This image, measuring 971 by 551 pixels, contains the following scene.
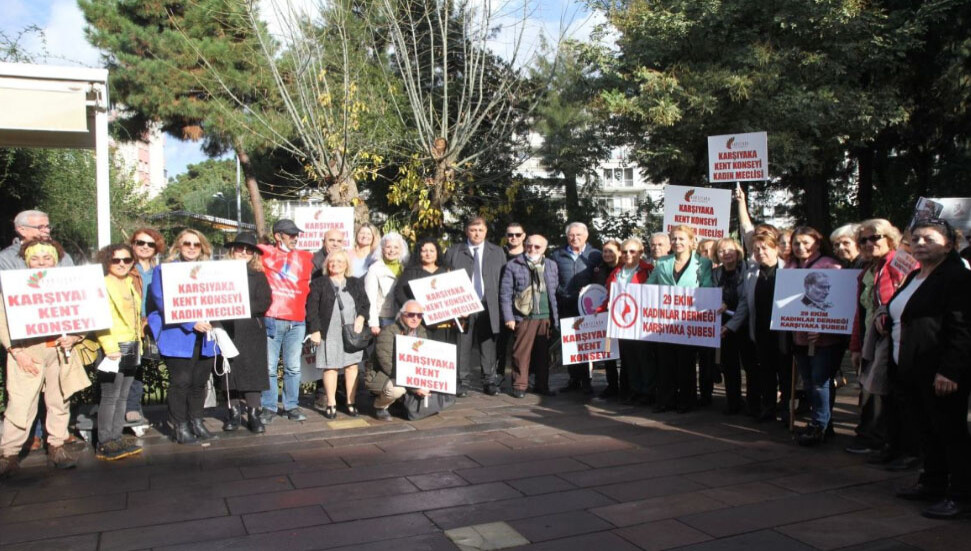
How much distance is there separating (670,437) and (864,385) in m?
1.75

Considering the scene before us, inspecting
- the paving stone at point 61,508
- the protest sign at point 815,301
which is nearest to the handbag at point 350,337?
the paving stone at point 61,508

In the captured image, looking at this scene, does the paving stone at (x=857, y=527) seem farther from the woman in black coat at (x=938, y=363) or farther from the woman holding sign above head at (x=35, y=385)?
the woman holding sign above head at (x=35, y=385)

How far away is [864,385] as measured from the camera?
19.3ft

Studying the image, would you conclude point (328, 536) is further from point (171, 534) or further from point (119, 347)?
point (119, 347)

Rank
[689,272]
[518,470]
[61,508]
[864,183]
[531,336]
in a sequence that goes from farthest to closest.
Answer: [864,183]
[531,336]
[689,272]
[518,470]
[61,508]

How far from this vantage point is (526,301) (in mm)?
8828

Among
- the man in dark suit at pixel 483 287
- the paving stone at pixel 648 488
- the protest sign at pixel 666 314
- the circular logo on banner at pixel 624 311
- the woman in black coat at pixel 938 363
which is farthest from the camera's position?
the man in dark suit at pixel 483 287

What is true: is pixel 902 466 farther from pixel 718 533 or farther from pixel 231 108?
pixel 231 108

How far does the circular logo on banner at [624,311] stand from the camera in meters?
8.00

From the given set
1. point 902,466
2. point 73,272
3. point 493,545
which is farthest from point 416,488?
point 902,466

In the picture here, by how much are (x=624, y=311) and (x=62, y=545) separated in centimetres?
531

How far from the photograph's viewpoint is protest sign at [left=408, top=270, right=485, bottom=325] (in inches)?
320

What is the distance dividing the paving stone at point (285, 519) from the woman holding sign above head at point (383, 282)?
298cm

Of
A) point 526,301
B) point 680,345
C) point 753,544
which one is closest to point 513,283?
point 526,301
